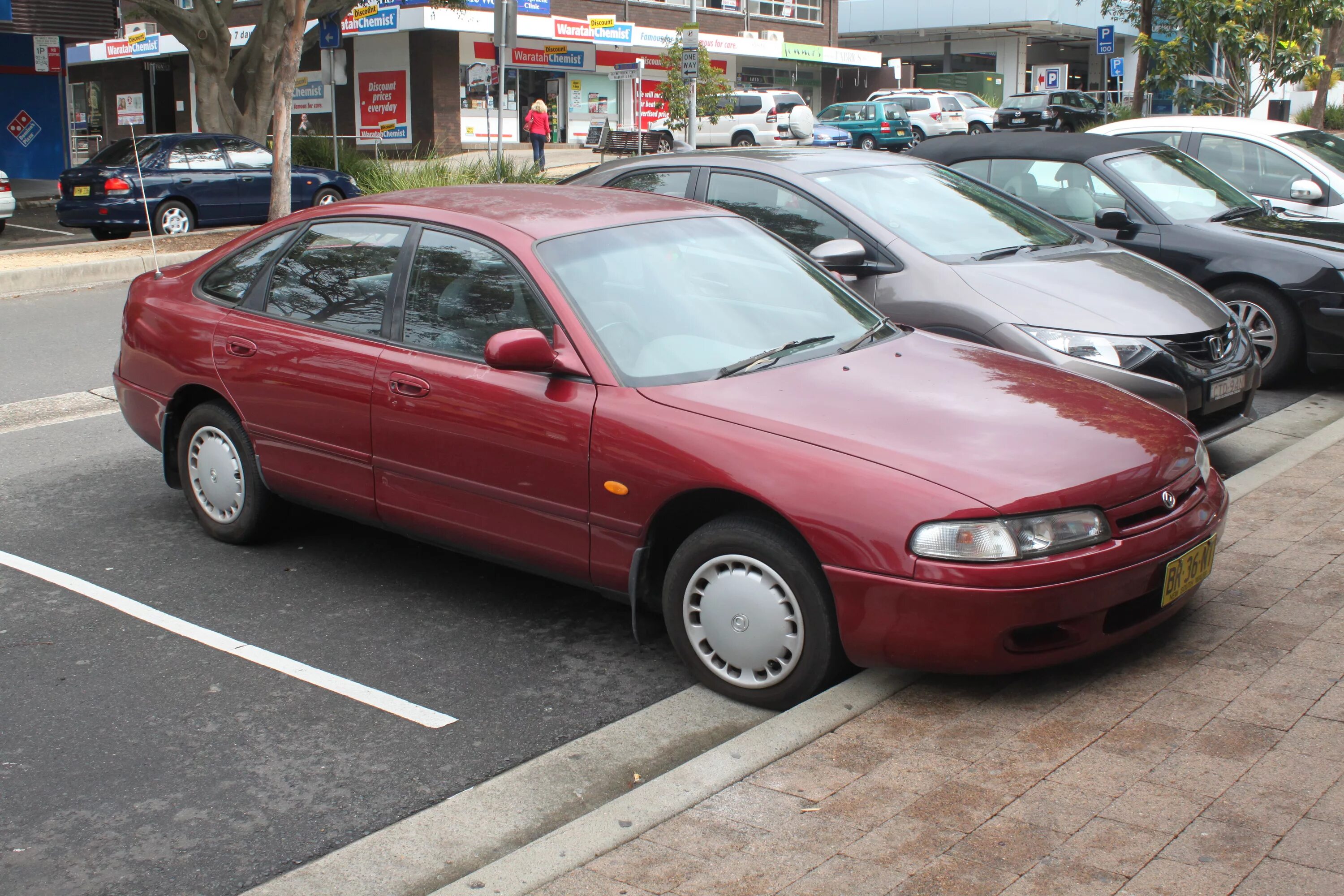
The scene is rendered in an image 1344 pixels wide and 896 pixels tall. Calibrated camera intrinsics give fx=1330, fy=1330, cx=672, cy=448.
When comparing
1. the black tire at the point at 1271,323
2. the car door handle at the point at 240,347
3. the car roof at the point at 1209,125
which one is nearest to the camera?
the car door handle at the point at 240,347

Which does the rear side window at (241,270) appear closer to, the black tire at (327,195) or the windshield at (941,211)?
the windshield at (941,211)

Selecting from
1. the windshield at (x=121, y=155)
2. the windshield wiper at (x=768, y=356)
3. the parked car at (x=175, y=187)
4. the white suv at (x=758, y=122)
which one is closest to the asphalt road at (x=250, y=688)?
the windshield wiper at (x=768, y=356)

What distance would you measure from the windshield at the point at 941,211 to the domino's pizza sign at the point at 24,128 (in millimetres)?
27740

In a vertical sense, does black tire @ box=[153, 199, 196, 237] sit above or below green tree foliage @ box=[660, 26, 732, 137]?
below

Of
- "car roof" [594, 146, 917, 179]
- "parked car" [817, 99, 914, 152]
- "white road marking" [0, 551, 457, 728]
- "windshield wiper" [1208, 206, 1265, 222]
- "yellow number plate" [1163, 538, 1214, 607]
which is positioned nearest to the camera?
"yellow number plate" [1163, 538, 1214, 607]

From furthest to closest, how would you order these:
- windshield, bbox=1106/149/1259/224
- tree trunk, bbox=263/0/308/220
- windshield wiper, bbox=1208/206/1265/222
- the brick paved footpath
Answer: tree trunk, bbox=263/0/308/220
windshield wiper, bbox=1208/206/1265/222
windshield, bbox=1106/149/1259/224
the brick paved footpath

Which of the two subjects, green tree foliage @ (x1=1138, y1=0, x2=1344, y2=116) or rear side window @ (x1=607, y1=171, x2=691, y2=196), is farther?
green tree foliage @ (x1=1138, y1=0, x2=1344, y2=116)

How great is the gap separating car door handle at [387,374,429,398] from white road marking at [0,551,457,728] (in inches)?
40.5

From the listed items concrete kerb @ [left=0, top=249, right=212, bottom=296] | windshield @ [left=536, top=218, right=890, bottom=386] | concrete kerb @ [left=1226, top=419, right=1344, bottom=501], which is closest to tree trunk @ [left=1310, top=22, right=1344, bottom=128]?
concrete kerb @ [left=1226, top=419, right=1344, bottom=501]

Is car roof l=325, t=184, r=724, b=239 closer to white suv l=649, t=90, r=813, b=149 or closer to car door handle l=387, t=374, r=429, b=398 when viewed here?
car door handle l=387, t=374, r=429, b=398

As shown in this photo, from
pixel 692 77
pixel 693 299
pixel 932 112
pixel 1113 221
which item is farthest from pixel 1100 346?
pixel 932 112

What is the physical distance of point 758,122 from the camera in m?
42.9

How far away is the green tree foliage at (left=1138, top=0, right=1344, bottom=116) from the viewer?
71.4 ft

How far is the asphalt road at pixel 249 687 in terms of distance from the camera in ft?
11.5
